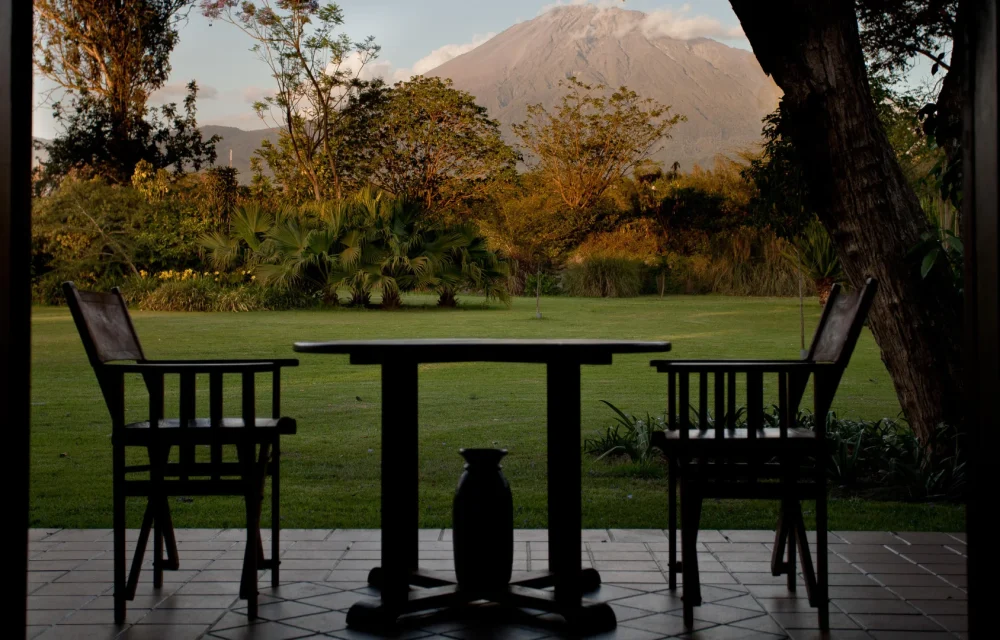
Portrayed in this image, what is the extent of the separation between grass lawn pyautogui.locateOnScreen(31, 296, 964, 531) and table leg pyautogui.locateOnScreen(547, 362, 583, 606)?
122cm

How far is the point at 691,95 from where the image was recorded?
23547 mm

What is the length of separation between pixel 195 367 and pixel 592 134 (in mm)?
15448

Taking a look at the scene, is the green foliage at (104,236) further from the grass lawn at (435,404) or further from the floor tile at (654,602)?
the floor tile at (654,602)

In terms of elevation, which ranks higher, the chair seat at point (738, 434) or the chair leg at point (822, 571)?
the chair seat at point (738, 434)

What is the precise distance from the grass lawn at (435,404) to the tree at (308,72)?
162 inches

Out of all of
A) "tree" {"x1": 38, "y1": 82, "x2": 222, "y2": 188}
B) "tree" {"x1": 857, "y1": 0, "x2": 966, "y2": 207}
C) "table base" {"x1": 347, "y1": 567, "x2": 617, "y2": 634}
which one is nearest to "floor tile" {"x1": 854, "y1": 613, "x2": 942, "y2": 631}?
"table base" {"x1": 347, "y1": 567, "x2": 617, "y2": 634}

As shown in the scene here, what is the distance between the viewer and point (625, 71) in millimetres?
23109

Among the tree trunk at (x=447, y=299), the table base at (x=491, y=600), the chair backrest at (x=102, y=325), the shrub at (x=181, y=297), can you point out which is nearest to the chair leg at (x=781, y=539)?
the table base at (x=491, y=600)

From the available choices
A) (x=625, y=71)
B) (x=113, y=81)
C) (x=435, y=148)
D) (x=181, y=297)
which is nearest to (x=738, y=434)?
(x=181, y=297)

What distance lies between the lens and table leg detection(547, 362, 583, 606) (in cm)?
231

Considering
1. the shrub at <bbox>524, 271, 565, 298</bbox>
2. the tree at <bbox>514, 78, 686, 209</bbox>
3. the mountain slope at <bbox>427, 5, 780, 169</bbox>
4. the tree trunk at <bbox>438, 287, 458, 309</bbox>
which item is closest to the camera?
the tree trunk at <bbox>438, 287, 458, 309</bbox>

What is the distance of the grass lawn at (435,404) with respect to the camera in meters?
3.76

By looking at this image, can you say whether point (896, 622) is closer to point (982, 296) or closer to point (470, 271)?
point (982, 296)

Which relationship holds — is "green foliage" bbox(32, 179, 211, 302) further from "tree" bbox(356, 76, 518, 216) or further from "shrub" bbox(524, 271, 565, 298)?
"shrub" bbox(524, 271, 565, 298)
